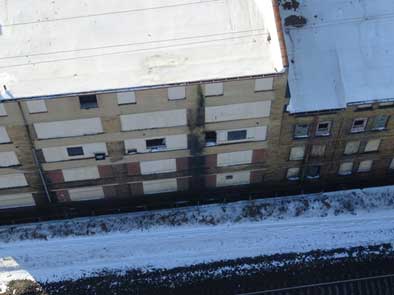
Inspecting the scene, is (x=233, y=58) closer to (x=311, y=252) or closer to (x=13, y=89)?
(x=13, y=89)

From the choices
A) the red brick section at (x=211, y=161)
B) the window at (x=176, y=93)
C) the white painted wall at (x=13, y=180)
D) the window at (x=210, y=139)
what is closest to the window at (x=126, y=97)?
the window at (x=176, y=93)

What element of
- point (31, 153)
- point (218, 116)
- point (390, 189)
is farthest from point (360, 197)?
point (31, 153)

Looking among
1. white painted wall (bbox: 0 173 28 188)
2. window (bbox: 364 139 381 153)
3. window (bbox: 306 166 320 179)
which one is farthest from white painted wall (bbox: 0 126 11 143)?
window (bbox: 364 139 381 153)

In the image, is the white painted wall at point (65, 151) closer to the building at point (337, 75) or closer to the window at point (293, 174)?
the building at point (337, 75)

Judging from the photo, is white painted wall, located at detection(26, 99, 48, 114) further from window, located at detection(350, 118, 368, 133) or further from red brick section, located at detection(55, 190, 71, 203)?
window, located at detection(350, 118, 368, 133)

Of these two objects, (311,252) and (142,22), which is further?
(311,252)

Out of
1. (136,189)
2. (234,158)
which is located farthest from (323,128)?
(136,189)
